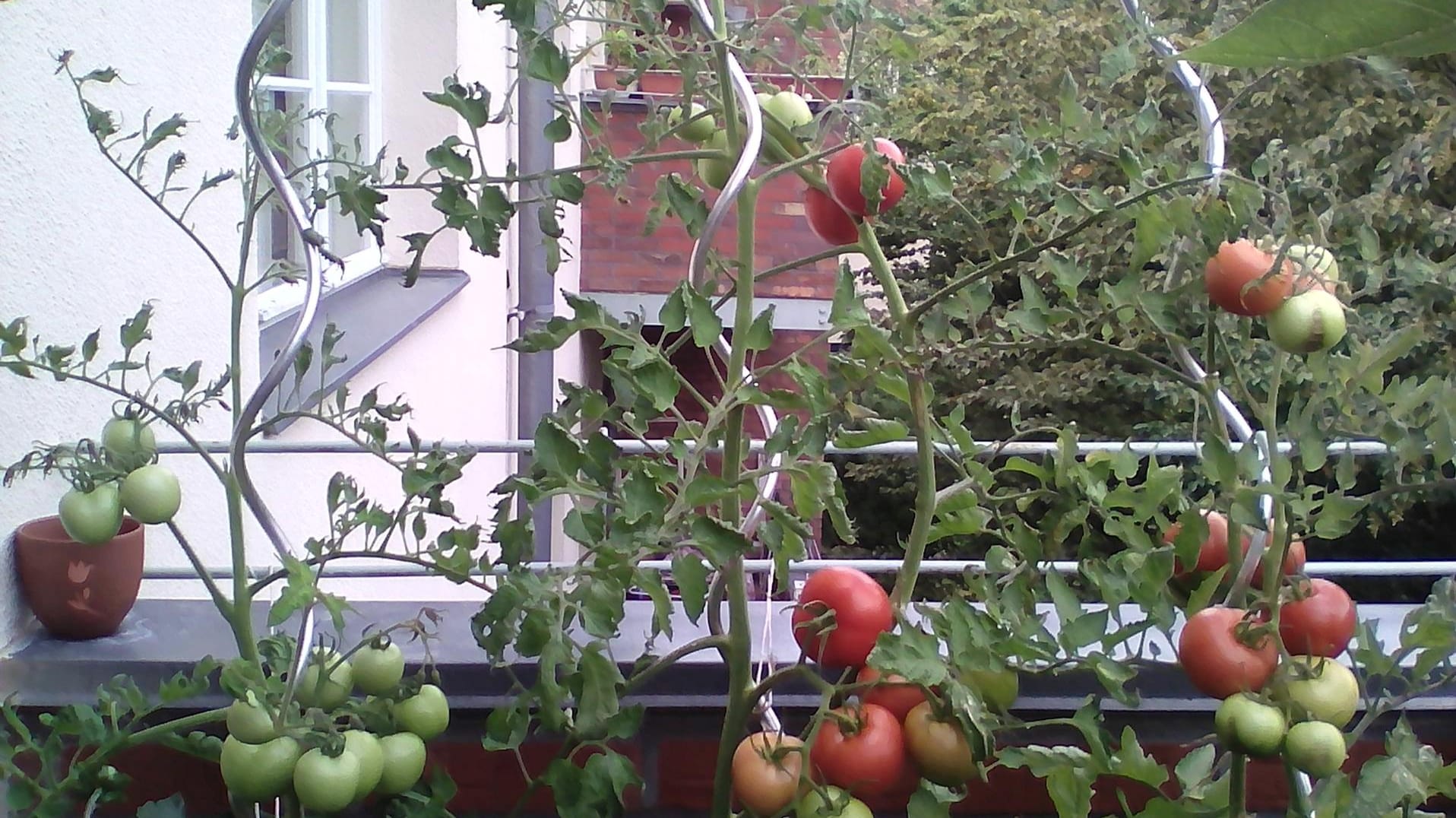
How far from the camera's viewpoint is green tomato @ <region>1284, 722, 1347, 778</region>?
0.65 metres

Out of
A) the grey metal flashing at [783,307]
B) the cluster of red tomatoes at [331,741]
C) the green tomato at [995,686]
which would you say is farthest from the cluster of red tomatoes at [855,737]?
the grey metal flashing at [783,307]

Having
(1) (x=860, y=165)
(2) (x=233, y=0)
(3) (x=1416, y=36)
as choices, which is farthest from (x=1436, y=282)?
(2) (x=233, y=0)

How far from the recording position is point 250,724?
685 mm

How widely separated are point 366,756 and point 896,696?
34 centimetres

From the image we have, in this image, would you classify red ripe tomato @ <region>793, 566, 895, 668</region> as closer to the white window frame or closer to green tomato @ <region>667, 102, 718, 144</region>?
green tomato @ <region>667, 102, 718, 144</region>

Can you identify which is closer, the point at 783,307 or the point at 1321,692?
the point at 1321,692

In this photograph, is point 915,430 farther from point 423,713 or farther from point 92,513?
point 92,513

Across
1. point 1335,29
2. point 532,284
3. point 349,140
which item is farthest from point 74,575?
point 532,284

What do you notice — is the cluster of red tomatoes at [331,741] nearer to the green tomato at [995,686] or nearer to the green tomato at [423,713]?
the green tomato at [423,713]

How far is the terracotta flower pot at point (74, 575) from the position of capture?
1.08 m

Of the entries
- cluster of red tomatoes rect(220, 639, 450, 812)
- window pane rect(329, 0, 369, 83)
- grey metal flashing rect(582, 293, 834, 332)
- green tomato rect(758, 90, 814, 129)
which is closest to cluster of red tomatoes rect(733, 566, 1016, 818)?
cluster of red tomatoes rect(220, 639, 450, 812)

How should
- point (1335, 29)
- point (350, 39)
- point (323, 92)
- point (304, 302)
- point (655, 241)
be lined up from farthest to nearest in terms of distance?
point (655, 241)
point (350, 39)
point (323, 92)
point (304, 302)
point (1335, 29)

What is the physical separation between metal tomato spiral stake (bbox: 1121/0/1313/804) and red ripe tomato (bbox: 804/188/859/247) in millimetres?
231

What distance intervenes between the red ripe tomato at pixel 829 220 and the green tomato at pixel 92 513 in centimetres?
55
